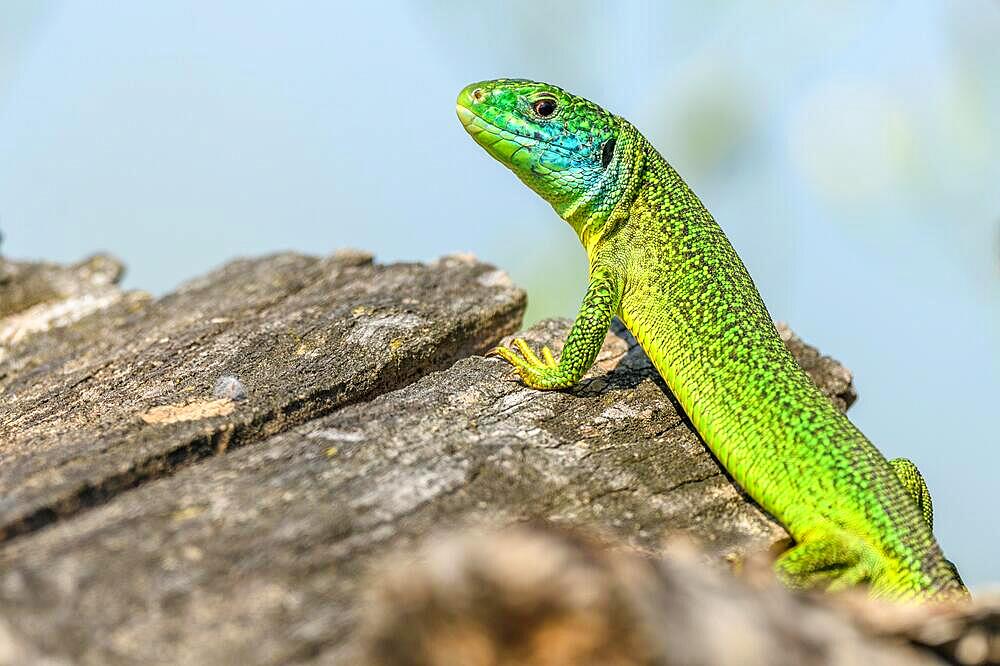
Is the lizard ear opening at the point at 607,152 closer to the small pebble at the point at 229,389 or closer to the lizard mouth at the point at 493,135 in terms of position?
the lizard mouth at the point at 493,135

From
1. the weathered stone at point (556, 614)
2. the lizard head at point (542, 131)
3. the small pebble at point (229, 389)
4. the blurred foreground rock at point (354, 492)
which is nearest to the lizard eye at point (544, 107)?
the lizard head at point (542, 131)

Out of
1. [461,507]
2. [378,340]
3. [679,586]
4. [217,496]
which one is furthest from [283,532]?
[378,340]

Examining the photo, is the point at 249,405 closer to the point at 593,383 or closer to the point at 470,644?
the point at 593,383

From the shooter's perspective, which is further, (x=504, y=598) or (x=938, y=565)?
(x=938, y=565)

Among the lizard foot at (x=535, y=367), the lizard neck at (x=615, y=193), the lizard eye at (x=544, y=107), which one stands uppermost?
the lizard eye at (x=544, y=107)

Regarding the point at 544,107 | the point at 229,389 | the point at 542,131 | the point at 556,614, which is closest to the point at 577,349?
the point at 542,131

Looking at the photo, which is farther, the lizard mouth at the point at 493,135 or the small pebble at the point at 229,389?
the lizard mouth at the point at 493,135

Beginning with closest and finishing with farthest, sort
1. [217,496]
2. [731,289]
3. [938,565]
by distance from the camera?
[217,496], [938,565], [731,289]
